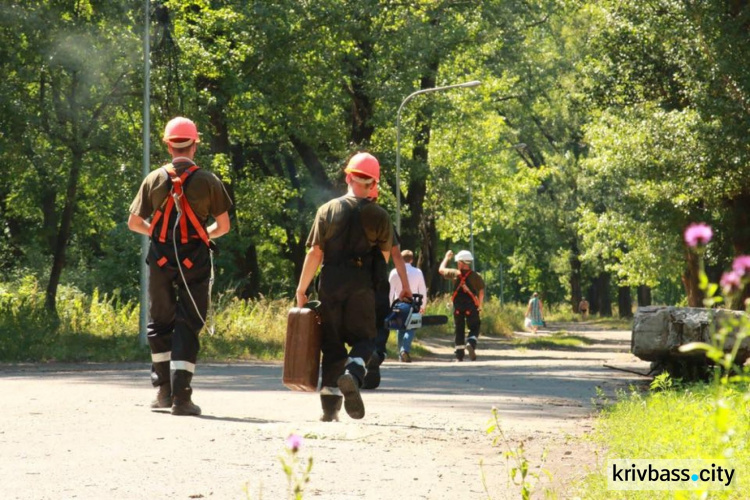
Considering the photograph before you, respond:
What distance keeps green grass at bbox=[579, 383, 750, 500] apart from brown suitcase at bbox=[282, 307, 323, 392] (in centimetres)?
203

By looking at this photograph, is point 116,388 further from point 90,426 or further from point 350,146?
point 350,146

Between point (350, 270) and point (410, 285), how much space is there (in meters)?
9.25

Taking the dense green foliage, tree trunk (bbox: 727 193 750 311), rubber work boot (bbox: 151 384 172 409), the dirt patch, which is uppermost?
the dense green foliage

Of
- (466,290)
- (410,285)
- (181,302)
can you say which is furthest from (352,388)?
(466,290)

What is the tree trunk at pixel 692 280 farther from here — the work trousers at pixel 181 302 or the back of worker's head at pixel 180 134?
the work trousers at pixel 181 302

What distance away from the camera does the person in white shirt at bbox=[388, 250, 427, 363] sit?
64.9 ft

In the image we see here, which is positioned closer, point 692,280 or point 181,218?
point 181,218

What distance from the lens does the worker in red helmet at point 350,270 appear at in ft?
30.7

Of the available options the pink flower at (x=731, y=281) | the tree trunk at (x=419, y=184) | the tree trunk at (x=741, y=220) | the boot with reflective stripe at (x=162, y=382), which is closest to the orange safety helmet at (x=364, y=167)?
the boot with reflective stripe at (x=162, y=382)

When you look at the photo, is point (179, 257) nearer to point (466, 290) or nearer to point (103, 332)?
point (466, 290)

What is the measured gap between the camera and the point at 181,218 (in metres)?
9.86

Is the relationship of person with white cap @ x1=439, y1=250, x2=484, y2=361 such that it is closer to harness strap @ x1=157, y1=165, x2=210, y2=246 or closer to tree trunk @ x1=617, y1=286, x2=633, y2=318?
harness strap @ x1=157, y1=165, x2=210, y2=246

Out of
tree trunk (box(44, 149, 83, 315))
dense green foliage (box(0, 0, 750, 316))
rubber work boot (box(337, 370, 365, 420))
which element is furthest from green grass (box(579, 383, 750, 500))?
tree trunk (box(44, 149, 83, 315))

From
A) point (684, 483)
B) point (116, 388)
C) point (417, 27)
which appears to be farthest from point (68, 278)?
point (684, 483)
